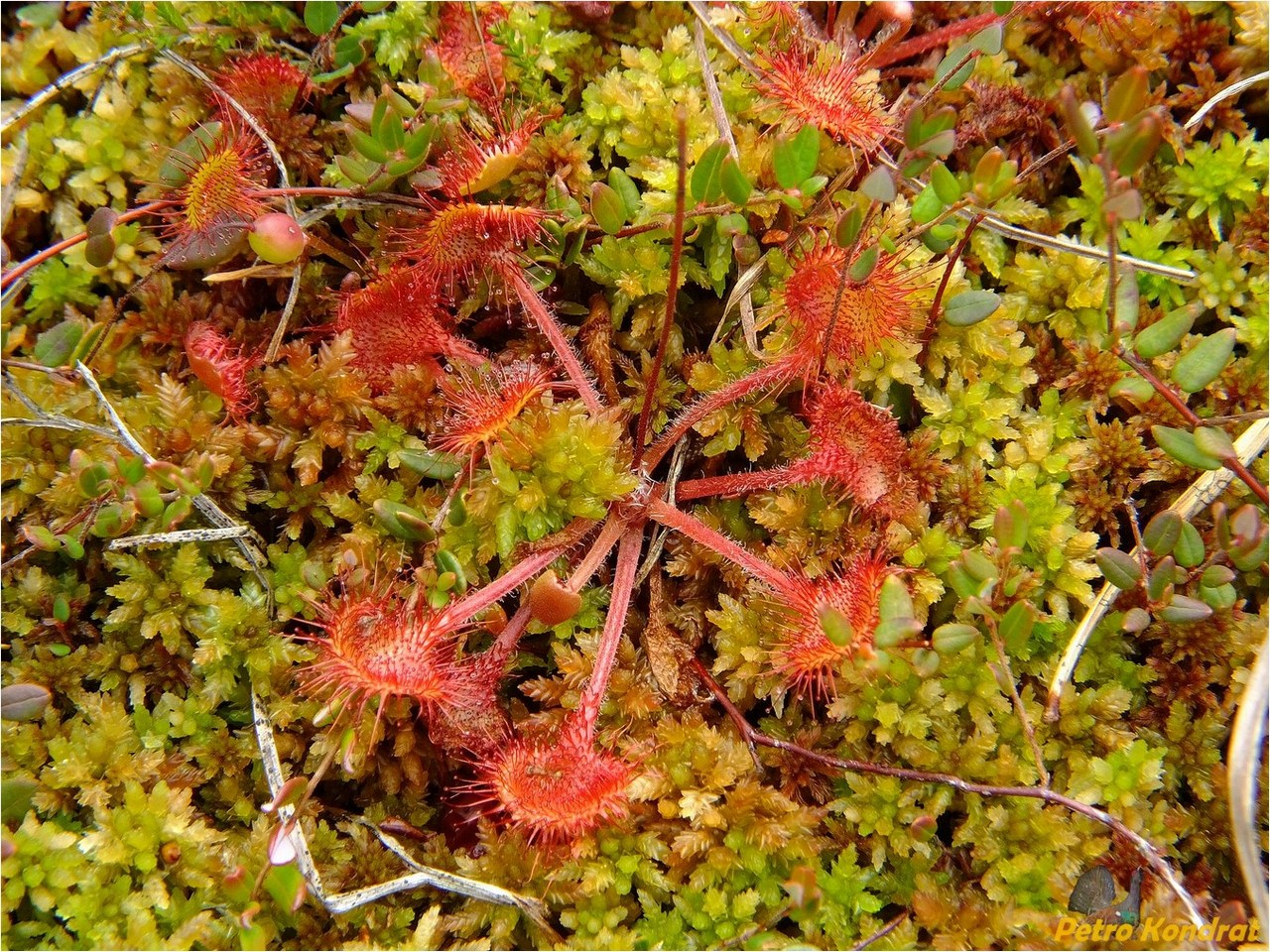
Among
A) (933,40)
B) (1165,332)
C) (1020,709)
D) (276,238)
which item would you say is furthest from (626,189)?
(1020,709)

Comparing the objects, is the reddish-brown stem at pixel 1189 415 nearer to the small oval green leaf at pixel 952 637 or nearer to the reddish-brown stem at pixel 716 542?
the small oval green leaf at pixel 952 637

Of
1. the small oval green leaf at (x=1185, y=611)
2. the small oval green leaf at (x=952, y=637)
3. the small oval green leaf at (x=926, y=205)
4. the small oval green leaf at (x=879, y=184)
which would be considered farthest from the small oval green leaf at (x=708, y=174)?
the small oval green leaf at (x=1185, y=611)

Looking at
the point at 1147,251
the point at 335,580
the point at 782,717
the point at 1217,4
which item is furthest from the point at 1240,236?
the point at 335,580

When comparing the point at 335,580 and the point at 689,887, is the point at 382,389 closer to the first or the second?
the point at 335,580

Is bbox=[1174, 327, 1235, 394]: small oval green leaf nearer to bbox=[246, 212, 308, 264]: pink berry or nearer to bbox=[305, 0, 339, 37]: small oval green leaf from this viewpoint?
bbox=[246, 212, 308, 264]: pink berry

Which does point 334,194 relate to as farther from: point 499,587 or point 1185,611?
point 1185,611

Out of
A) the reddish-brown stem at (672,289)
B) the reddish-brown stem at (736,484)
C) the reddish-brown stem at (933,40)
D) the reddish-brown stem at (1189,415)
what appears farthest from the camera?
the reddish-brown stem at (933,40)
